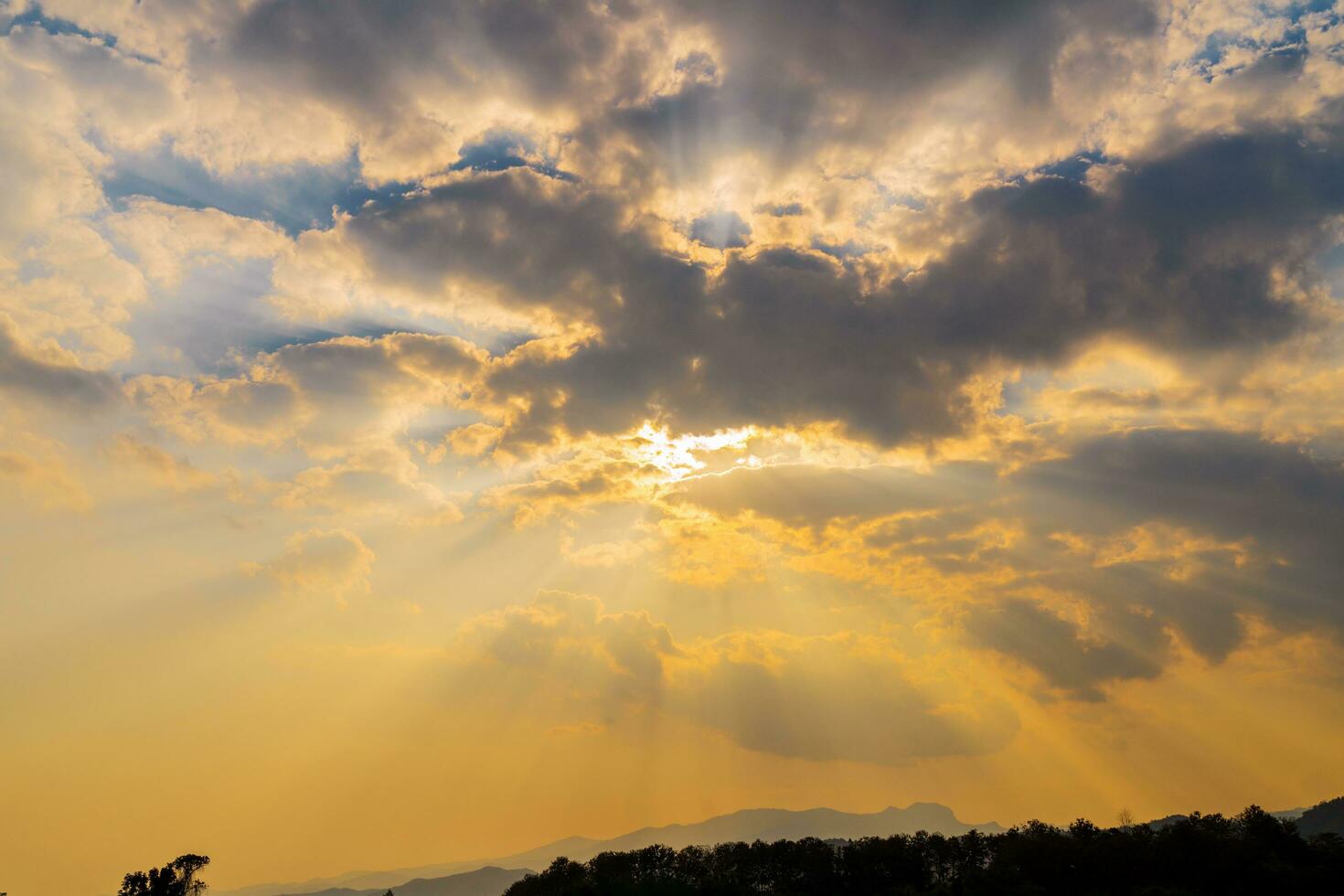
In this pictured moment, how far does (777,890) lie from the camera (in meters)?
147

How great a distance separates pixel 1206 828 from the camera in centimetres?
12962

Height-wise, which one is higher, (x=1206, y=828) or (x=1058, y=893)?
(x=1206, y=828)

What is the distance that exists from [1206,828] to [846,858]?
59998 mm

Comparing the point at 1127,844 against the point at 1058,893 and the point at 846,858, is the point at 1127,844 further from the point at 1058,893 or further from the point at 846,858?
the point at 846,858

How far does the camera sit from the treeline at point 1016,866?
118m

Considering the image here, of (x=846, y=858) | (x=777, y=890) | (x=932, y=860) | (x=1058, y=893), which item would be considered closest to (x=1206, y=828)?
(x=1058, y=893)

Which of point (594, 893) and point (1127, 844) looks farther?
point (594, 893)

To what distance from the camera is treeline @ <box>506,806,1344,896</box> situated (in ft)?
387

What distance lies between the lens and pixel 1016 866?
12794 centimetres

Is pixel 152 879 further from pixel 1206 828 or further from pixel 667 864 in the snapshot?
pixel 1206 828

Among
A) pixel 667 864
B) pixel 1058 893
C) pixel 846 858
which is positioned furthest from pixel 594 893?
pixel 1058 893

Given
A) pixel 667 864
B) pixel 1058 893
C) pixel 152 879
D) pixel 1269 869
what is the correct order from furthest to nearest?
1. pixel 152 879
2. pixel 667 864
3. pixel 1058 893
4. pixel 1269 869

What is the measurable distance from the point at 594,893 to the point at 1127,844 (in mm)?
92136

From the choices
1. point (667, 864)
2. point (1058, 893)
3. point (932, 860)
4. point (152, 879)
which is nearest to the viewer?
point (1058, 893)
